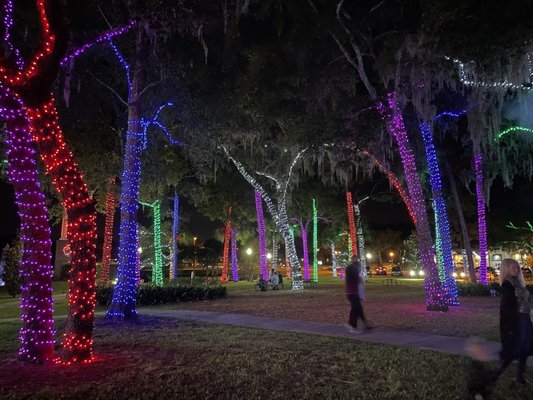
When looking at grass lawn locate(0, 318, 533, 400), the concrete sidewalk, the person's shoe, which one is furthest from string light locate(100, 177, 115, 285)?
the person's shoe

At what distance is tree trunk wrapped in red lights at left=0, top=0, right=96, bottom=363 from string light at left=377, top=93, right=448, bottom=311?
1030 centimetres

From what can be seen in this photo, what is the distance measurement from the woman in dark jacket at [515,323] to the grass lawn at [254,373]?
0.33m

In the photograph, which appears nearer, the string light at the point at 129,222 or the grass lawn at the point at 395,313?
the grass lawn at the point at 395,313

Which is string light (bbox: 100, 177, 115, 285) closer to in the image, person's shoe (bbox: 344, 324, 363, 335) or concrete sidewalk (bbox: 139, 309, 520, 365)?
concrete sidewalk (bbox: 139, 309, 520, 365)

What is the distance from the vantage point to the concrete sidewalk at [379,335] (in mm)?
8312

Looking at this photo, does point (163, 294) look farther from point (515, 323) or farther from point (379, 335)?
point (515, 323)

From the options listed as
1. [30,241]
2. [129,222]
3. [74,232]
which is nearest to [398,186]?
[129,222]

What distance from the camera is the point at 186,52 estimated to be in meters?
17.0

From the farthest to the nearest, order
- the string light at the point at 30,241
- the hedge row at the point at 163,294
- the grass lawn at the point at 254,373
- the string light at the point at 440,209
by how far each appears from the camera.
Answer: the hedge row at the point at 163,294
the string light at the point at 440,209
the string light at the point at 30,241
the grass lawn at the point at 254,373

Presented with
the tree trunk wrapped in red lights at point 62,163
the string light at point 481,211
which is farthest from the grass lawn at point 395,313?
the tree trunk wrapped in red lights at point 62,163

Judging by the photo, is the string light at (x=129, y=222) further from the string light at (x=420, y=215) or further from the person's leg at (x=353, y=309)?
the string light at (x=420, y=215)

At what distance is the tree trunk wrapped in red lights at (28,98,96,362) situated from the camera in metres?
7.43

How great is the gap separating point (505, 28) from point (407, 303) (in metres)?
10.1

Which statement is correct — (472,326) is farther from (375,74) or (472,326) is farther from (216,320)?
(375,74)
